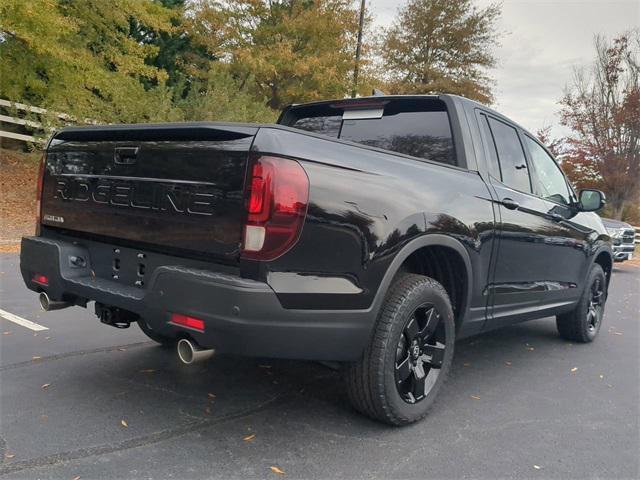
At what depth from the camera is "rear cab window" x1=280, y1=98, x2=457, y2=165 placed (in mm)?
3693

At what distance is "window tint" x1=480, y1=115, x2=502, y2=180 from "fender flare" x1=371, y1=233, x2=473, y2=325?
Result: 0.80 metres

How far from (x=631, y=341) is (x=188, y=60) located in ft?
57.9

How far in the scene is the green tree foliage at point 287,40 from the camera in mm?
17250

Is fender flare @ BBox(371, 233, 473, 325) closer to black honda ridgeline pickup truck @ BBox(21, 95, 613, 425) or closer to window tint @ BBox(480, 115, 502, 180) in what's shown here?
black honda ridgeline pickup truck @ BBox(21, 95, 613, 425)

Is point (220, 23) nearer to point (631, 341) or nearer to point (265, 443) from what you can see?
point (631, 341)

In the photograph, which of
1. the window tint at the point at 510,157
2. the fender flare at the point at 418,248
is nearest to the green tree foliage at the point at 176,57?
the window tint at the point at 510,157

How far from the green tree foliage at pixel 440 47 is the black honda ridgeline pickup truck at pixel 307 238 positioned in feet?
87.7

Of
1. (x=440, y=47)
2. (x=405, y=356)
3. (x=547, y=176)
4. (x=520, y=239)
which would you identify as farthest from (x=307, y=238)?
(x=440, y=47)

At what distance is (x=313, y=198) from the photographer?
2432 millimetres

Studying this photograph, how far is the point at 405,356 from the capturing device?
3.05 metres

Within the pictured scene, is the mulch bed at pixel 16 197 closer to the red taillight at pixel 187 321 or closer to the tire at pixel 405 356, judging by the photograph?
the red taillight at pixel 187 321

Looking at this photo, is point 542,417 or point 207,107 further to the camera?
point 207,107

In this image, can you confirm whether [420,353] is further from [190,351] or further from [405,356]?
[190,351]

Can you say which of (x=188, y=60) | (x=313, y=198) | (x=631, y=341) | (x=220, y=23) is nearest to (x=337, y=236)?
(x=313, y=198)
